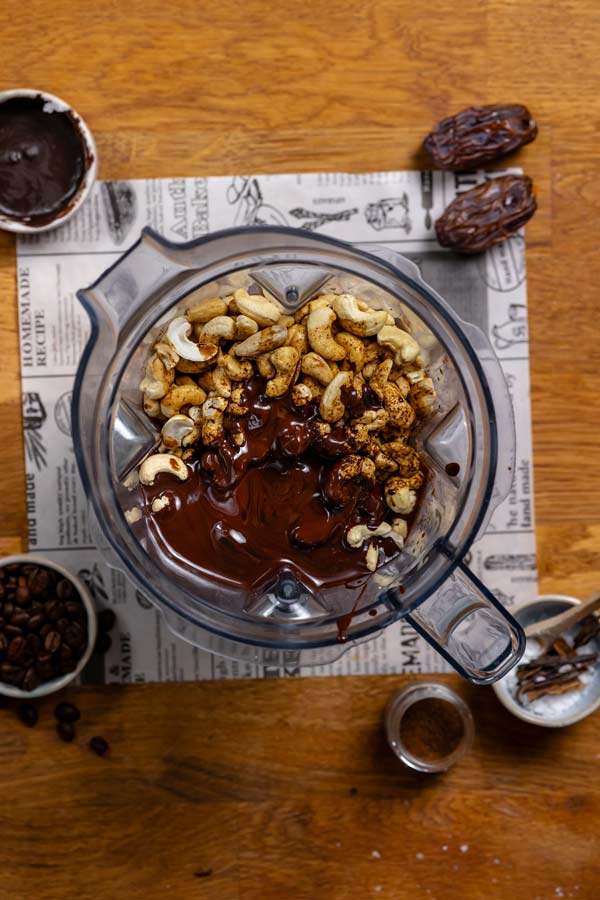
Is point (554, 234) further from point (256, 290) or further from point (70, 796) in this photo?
point (70, 796)

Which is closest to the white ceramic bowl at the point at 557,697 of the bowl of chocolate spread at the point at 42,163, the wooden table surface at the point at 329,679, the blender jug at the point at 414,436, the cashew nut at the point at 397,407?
the wooden table surface at the point at 329,679

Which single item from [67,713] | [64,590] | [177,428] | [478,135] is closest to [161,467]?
[177,428]

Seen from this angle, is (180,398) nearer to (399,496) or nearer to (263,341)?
(263,341)

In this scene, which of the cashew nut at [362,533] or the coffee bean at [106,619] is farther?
the coffee bean at [106,619]

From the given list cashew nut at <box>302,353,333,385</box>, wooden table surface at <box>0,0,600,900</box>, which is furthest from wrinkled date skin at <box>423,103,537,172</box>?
cashew nut at <box>302,353,333,385</box>

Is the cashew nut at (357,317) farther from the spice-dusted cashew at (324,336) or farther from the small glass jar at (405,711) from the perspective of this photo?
the small glass jar at (405,711)

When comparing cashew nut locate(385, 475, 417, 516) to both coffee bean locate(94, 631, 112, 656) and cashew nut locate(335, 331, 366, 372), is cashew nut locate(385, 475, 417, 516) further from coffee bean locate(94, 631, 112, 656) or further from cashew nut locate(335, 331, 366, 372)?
coffee bean locate(94, 631, 112, 656)
